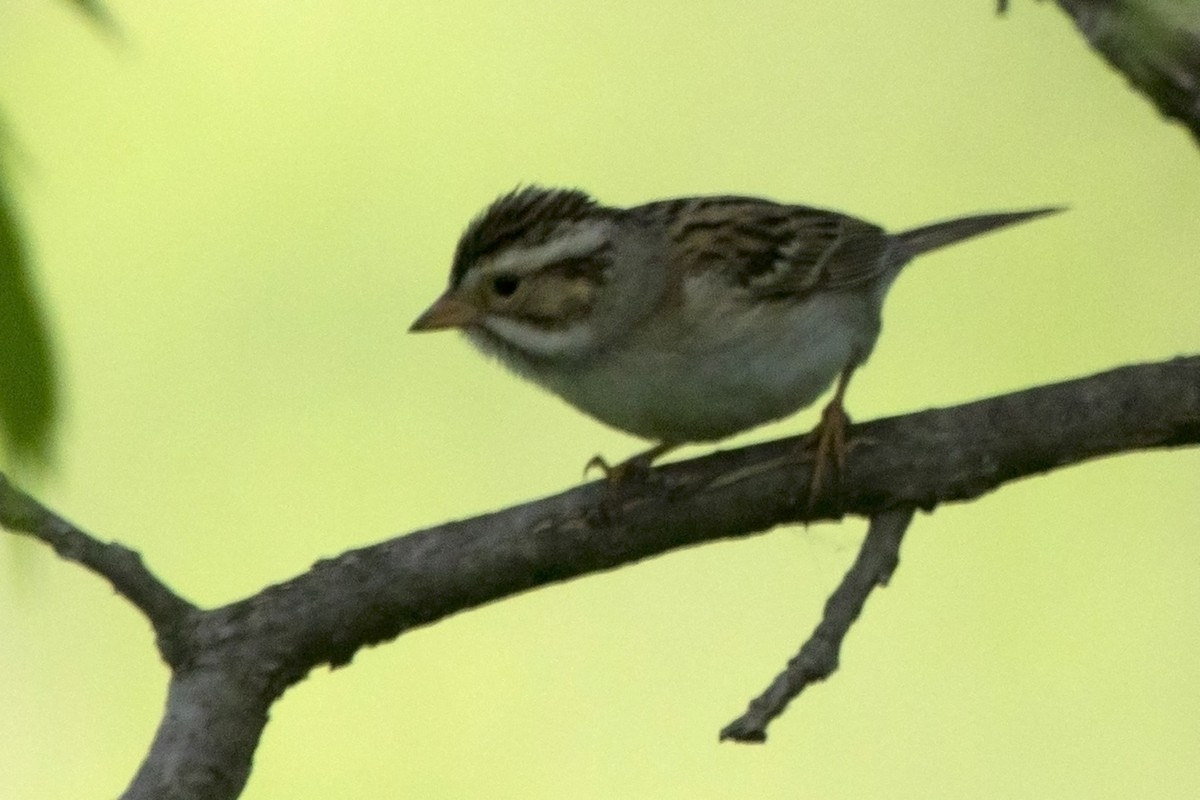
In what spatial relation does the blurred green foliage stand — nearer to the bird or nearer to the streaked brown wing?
the bird

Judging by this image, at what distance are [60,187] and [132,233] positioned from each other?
11cm

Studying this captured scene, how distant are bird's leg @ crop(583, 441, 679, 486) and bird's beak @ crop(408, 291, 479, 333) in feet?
0.68

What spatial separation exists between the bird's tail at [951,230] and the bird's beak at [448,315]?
1.82ft

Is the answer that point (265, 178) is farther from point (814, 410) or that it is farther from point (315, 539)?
point (814, 410)

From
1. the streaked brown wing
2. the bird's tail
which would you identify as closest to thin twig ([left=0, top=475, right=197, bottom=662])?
the streaked brown wing

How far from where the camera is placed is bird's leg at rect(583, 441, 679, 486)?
1274 mm

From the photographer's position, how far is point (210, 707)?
3.82 feet

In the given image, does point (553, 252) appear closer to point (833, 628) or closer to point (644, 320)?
point (644, 320)

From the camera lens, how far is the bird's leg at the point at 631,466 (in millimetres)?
1274

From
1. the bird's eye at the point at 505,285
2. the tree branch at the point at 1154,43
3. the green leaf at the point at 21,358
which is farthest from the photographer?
the bird's eye at the point at 505,285

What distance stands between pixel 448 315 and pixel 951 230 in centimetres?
62

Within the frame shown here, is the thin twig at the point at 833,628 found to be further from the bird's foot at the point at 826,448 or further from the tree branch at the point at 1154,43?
the tree branch at the point at 1154,43

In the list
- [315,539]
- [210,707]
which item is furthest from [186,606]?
[315,539]

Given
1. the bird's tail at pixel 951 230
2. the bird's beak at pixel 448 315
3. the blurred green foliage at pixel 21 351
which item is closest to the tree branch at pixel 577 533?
the bird's beak at pixel 448 315
